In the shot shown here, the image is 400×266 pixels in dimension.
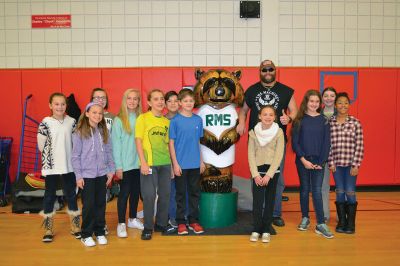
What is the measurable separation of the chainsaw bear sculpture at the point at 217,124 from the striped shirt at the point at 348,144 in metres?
0.91

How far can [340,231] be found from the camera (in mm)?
3404

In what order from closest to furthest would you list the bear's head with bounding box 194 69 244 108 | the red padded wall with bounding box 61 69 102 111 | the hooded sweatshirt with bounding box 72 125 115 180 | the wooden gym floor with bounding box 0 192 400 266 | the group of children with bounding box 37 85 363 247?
the wooden gym floor with bounding box 0 192 400 266 < the hooded sweatshirt with bounding box 72 125 115 180 < the group of children with bounding box 37 85 363 247 < the bear's head with bounding box 194 69 244 108 < the red padded wall with bounding box 61 69 102 111

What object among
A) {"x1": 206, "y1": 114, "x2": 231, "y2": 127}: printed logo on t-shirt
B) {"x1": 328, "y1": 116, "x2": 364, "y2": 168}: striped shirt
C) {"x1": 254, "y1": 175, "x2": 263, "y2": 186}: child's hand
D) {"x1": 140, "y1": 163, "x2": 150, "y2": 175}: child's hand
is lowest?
{"x1": 254, "y1": 175, "x2": 263, "y2": 186}: child's hand

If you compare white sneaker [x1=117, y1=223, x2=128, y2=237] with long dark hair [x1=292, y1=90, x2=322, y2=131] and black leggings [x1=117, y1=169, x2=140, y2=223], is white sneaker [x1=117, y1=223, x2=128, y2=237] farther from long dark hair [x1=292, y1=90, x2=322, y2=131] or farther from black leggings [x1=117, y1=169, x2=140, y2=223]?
Answer: long dark hair [x1=292, y1=90, x2=322, y2=131]

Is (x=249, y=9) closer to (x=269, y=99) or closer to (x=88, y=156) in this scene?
(x=269, y=99)

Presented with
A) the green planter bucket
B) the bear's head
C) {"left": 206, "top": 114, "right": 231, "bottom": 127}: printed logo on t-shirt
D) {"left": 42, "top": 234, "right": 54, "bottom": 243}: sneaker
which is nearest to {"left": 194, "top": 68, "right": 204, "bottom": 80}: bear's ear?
the bear's head

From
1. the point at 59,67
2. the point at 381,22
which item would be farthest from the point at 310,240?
the point at 59,67

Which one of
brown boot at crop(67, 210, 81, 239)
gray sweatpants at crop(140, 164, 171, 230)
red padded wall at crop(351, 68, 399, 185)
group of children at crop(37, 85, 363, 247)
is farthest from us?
red padded wall at crop(351, 68, 399, 185)

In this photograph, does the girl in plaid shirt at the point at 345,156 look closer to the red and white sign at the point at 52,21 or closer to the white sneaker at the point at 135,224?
the white sneaker at the point at 135,224

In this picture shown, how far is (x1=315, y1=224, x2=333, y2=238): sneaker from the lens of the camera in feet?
10.6

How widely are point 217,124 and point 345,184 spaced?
1.32 metres

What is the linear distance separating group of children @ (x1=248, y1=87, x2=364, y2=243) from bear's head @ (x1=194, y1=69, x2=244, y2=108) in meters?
0.38

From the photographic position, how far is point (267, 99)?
359cm

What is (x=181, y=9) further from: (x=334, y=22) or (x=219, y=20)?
(x=334, y=22)
